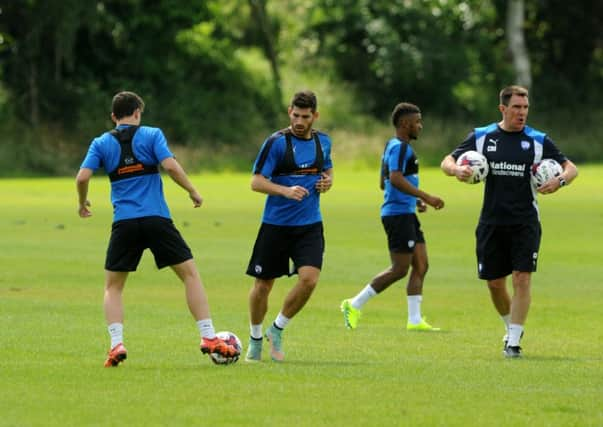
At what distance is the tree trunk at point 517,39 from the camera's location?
64438mm

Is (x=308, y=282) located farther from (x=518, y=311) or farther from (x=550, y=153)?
(x=550, y=153)

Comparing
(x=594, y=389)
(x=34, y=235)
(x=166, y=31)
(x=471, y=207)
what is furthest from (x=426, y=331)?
(x=166, y=31)

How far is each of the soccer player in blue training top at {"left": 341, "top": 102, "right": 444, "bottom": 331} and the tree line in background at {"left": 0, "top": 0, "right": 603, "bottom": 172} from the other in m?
42.7

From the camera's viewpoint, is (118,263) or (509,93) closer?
(118,263)

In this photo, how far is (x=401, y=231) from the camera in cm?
1418

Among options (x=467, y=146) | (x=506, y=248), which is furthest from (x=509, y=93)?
(x=506, y=248)

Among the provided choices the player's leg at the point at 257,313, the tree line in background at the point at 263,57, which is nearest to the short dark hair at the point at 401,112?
the player's leg at the point at 257,313

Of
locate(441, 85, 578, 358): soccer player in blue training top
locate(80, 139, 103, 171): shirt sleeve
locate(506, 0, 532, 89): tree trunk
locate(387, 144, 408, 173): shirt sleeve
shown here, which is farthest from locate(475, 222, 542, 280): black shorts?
locate(506, 0, 532, 89): tree trunk

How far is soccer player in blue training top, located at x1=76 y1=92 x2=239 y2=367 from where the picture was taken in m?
10.5

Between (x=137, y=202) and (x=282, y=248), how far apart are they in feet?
4.24

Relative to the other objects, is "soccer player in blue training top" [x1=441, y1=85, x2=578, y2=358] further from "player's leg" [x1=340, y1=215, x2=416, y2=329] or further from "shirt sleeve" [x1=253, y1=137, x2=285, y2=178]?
"player's leg" [x1=340, y1=215, x2=416, y2=329]

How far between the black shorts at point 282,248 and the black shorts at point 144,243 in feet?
2.58

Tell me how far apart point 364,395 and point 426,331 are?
458 cm

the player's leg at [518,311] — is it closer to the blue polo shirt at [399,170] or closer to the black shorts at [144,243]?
Result: the blue polo shirt at [399,170]
